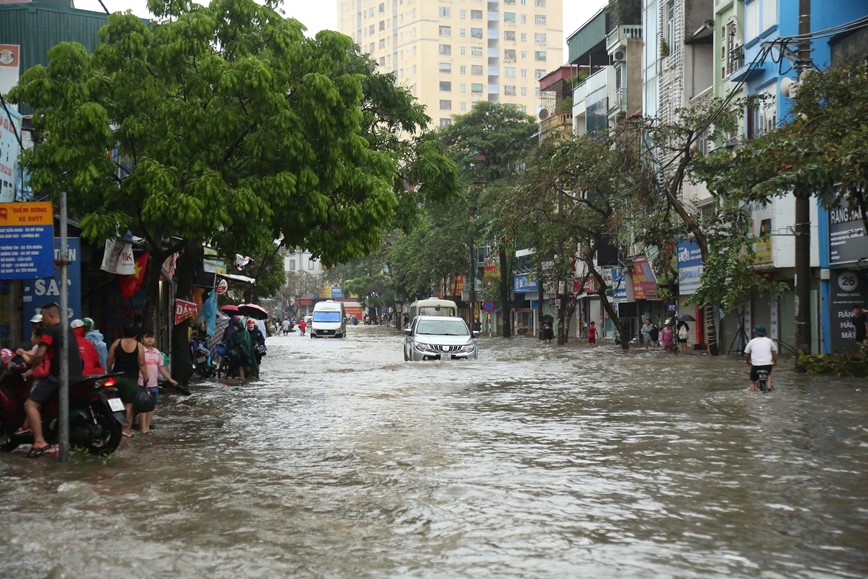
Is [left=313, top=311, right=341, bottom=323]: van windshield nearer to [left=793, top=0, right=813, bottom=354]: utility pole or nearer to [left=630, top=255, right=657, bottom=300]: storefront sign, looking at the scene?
[left=630, top=255, right=657, bottom=300]: storefront sign

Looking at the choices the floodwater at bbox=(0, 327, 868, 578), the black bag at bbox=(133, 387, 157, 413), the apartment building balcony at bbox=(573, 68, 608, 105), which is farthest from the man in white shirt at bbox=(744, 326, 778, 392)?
the apartment building balcony at bbox=(573, 68, 608, 105)

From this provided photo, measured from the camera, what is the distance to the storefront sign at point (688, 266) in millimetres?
43719

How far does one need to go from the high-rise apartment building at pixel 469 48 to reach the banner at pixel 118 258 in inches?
4989

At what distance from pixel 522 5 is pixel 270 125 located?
138820mm

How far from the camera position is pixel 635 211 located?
4112cm

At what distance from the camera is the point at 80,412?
39.3 ft

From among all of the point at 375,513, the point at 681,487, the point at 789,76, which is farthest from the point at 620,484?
the point at 789,76

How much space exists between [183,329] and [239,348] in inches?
94.2

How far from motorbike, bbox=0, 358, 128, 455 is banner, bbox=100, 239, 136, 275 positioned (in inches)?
327

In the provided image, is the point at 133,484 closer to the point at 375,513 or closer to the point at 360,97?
the point at 375,513

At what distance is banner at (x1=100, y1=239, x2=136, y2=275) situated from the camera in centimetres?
2089

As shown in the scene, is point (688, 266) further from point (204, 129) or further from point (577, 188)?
point (204, 129)

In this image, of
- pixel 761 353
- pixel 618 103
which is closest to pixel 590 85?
pixel 618 103

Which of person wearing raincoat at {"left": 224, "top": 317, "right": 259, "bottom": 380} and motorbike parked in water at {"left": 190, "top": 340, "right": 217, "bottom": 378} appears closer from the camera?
person wearing raincoat at {"left": 224, "top": 317, "right": 259, "bottom": 380}
